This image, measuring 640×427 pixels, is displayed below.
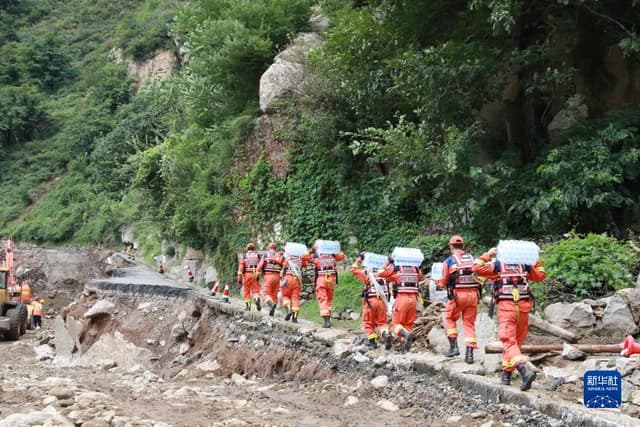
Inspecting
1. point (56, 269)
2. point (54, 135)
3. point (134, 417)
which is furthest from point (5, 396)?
point (54, 135)

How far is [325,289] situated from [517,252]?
6.28 metres

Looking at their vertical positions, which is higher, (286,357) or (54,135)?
(54,135)

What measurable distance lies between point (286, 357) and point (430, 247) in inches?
190

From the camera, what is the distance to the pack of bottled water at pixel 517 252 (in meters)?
8.02

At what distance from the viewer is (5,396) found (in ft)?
32.6

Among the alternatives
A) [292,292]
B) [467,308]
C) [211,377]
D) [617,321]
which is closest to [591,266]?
[617,321]

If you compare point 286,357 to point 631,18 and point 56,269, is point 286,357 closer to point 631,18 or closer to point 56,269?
point 631,18

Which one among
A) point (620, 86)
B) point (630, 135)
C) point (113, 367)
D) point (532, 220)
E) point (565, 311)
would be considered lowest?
point (113, 367)

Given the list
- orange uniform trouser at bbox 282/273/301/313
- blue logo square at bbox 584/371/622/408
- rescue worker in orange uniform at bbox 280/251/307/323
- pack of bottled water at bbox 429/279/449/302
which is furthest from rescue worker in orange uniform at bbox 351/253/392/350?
blue logo square at bbox 584/371/622/408

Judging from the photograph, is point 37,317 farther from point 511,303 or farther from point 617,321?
point 511,303

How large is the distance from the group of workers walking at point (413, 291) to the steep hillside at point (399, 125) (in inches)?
124

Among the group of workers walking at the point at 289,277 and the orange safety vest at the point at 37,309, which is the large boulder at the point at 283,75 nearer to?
the group of workers walking at the point at 289,277

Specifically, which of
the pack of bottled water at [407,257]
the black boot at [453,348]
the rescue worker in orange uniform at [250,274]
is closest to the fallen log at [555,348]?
the black boot at [453,348]

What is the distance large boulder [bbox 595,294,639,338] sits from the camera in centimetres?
988
